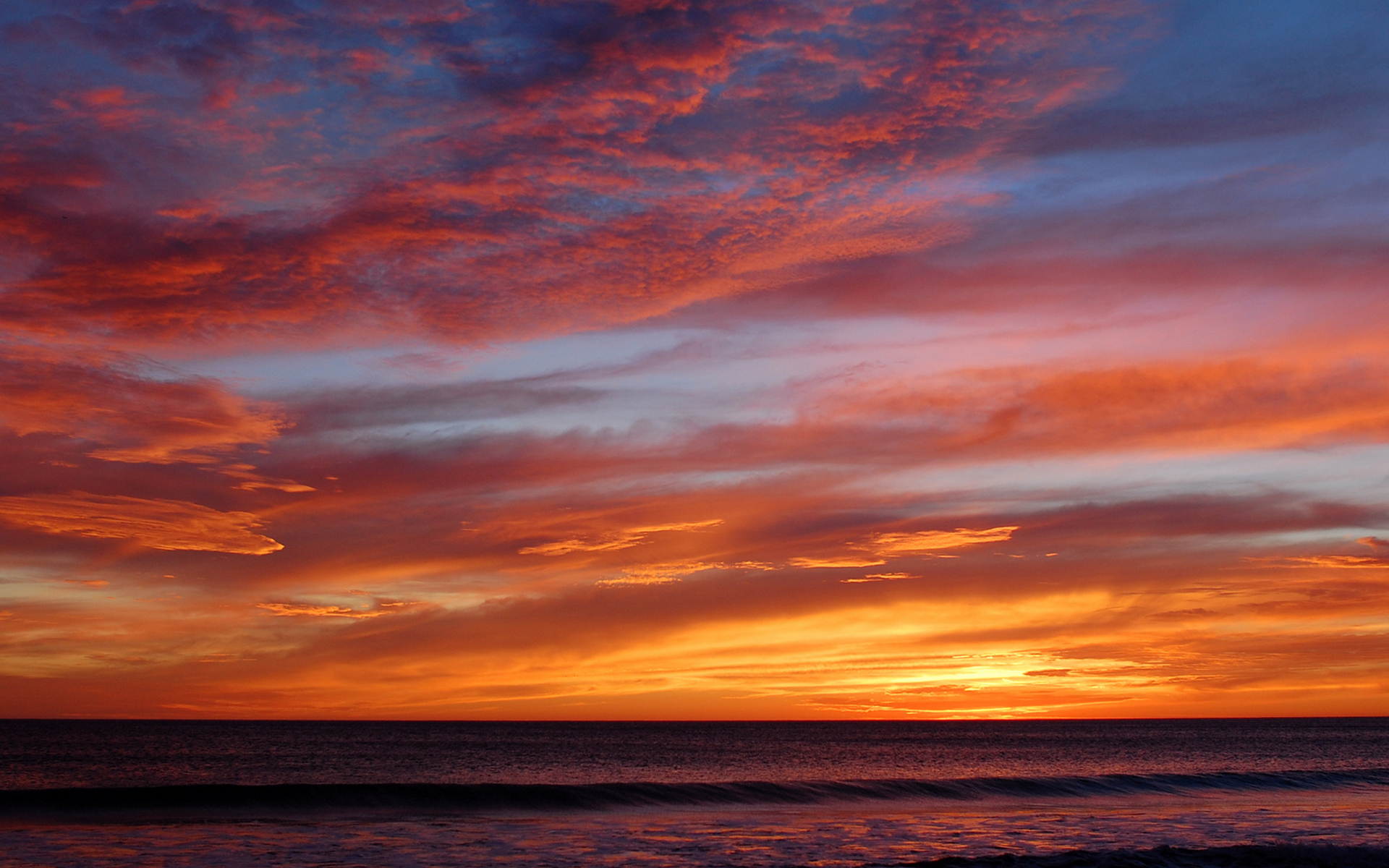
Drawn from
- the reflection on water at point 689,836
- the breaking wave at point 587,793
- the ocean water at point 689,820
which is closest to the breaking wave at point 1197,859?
the ocean water at point 689,820

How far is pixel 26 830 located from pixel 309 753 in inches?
2560

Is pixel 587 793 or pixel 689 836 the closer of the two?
pixel 689 836

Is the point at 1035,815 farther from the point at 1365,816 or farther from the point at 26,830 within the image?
the point at 26,830

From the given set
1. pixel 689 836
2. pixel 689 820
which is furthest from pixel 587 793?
pixel 689 836

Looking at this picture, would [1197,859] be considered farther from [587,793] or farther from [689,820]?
[587,793]

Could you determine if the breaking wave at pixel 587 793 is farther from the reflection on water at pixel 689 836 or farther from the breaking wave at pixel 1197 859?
the breaking wave at pixel 1197 859

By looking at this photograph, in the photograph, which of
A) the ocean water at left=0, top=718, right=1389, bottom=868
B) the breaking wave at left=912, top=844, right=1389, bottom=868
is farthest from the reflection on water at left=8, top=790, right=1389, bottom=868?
the breaking wave at left=912, top=844, right=1389, bottom=868

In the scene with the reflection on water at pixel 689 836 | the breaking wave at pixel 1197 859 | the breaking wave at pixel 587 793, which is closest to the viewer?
the breaking wave at pixel 1197 859

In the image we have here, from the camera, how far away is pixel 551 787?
34.1 meters

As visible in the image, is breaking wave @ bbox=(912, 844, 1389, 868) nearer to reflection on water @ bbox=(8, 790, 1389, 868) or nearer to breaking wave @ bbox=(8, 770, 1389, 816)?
reflection on water @ bbox=(8, 790, 1389, 868)

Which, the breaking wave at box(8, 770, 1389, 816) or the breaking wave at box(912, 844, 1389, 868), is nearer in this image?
the breaking wave at box(912, 844, 1389, 868)

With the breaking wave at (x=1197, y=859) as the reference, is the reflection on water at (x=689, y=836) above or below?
below

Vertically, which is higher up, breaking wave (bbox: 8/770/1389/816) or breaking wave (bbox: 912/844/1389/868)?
breaking wave (bbox: 912/844/1389/868)

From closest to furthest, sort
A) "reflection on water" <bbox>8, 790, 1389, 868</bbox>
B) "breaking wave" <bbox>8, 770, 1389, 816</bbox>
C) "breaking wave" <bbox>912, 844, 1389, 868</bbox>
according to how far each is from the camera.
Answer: "breaking wave" <bbox>912, 844, 1389, 868</bbox>, "reflection on water" <bbox>8, 790, 1389, 868</bbox>, "breaking wave" <bbox>8, 770, 1389, 816</bbox>
